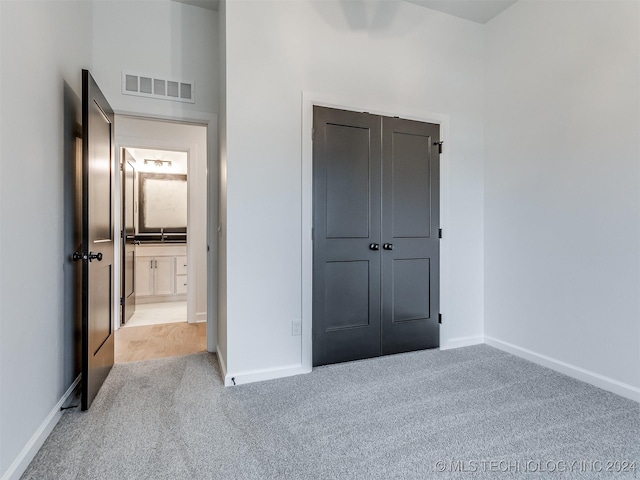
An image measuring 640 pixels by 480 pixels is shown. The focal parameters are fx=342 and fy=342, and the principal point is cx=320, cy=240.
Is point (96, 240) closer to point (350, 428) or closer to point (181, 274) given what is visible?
point (350, 428)

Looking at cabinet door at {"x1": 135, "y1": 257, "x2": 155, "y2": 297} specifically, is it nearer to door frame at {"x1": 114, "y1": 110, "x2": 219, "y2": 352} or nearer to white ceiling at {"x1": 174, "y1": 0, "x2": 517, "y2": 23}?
door frame at {"x1": 114, "y1": 110, "x2": 219, "y2": 352}

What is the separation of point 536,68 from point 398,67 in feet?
3.63

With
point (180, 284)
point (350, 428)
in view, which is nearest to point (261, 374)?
point (350, 428)

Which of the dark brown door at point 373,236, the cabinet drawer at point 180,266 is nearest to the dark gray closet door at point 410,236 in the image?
the dark brown door at point 373,236

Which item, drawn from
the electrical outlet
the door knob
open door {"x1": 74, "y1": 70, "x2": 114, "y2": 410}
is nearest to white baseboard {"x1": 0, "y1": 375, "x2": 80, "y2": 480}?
open door {"x1": 74, "y1": 70, "x2": 114, "y2": 410}

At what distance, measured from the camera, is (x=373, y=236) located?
2.81 meters

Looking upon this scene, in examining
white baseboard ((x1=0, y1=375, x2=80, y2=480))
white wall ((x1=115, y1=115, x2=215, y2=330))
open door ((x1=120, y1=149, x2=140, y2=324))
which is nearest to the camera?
white baseboard ((x1=0, y1=375, x2=80, y2=480))

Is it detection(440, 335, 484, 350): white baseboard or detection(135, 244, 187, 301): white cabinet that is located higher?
detection(135, 244, 187, 301): white cabinet

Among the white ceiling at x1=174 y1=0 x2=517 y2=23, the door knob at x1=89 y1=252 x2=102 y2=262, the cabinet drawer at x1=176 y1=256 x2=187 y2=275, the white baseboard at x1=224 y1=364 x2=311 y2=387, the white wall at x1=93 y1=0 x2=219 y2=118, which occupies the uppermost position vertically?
the white ceiling at x1=174 y1=0 x2=517 y2=23

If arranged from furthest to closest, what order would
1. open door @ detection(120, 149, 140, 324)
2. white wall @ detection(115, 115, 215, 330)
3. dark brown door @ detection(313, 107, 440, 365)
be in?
open door @ detection(120, 149, 140, 324), white wall @ detection(115, 115, 215, 330), dark brown door @ detection(313, 107, 440, 365)

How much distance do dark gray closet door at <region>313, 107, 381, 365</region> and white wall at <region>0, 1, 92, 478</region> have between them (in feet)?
5.24

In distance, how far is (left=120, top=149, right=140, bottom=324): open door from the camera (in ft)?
13.2

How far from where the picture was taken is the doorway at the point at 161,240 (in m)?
3.63

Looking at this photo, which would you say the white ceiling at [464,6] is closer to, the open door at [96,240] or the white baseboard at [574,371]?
the open door at [96,240]
